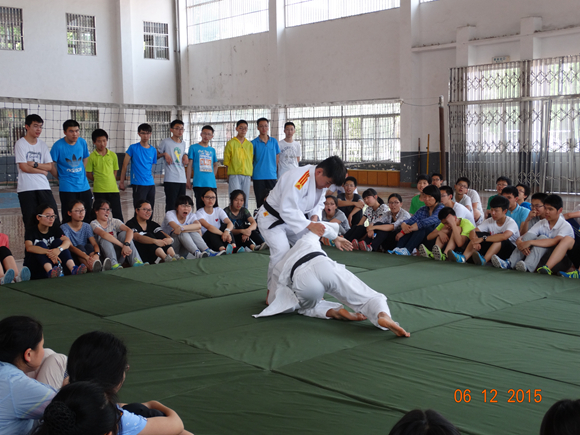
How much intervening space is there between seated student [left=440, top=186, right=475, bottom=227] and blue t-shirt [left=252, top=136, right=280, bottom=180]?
8.74ft

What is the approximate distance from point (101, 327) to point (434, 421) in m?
3.45

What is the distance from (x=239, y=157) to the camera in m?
8.63

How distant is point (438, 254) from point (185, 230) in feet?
10.1

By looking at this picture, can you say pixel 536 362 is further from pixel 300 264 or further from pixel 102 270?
pixel 102 270

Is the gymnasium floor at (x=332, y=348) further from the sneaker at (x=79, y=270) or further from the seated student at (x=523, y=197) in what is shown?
the seated student at (x=523, y=197)

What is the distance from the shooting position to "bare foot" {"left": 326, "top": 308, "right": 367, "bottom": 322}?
4484 millimetres

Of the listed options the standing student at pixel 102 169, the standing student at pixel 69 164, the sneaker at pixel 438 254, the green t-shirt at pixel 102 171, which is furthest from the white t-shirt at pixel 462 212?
the standing student at pixel 69 164

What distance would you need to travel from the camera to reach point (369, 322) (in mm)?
4492

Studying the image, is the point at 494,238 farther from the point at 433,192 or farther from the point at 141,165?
the point at 141,165

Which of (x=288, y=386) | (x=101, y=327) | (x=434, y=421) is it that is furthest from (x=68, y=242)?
(x=434, y=421)

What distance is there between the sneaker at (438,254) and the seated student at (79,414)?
5790mm

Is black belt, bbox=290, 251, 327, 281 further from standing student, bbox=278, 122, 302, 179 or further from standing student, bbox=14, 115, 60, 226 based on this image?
standing student, bbox=278, 122, 302, 179

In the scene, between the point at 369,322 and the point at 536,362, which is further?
the point at 369,322

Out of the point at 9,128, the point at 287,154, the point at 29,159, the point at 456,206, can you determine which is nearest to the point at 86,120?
the point at 9,128
